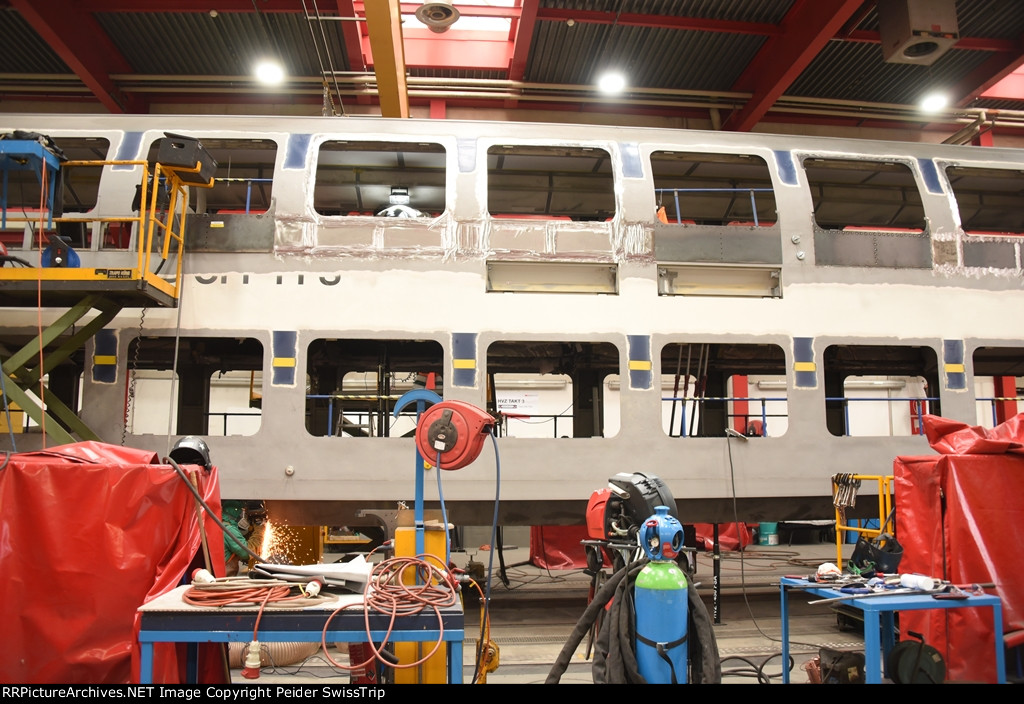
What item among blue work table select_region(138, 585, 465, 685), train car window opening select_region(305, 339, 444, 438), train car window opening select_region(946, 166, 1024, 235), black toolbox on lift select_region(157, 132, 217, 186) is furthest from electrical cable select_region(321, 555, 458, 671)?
train car window opening select_region(946, 166, 1024, 235)

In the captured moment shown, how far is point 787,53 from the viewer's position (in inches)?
401

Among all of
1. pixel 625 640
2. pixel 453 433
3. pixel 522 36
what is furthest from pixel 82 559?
pixel 522 36

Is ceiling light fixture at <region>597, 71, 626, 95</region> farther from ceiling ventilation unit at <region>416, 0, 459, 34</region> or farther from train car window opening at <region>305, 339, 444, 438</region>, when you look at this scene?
train car window opening at <region>305, 339, 444, 438</region>

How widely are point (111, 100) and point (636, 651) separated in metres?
11.8

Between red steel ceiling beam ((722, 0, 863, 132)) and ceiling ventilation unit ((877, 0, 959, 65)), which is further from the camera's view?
red steel ceiling beam ((722, 0, 863, 132))

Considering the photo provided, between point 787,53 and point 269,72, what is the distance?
25.9 ft

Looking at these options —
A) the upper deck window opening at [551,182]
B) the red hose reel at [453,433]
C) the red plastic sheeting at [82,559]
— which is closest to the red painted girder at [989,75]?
the upper deck window opening at [551,182]

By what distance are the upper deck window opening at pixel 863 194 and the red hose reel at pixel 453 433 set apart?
202 inches

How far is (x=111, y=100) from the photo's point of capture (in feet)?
36.6

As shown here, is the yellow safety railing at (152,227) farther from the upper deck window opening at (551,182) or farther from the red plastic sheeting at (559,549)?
the red plastic sheeting at (559,549)

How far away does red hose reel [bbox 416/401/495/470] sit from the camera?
3.41 meters

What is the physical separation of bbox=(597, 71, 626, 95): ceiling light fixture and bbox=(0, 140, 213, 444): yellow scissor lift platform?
7.41m

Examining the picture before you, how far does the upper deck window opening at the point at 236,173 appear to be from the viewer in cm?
643
